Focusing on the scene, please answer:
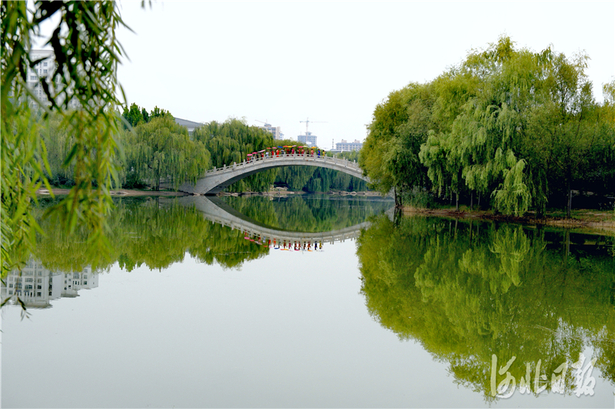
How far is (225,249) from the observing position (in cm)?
995

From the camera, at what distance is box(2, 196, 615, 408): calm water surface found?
3438mm

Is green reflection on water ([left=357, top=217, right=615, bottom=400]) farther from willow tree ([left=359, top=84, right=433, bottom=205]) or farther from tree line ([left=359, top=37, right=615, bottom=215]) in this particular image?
willow tree ([left=359, top=84, right=433, bottom=205])

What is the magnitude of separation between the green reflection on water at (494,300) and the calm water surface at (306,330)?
0.02 metres

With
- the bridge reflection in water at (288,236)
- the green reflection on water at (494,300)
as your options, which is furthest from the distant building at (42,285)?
the bridge reflection in water at (288,236)

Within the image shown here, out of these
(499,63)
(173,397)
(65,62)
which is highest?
(499,63)

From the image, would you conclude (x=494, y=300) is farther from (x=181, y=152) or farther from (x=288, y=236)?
(x=181, y=152)

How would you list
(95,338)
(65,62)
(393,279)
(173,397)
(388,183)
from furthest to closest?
1. (388,183)
2. (393,279)
3. (95,338)
4. (173,397)
5. (65,62)

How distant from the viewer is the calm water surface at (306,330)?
3.44 metres

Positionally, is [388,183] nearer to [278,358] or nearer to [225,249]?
[225,249]

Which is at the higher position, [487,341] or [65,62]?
[65,62]

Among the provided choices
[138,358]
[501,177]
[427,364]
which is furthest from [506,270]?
[501,177]

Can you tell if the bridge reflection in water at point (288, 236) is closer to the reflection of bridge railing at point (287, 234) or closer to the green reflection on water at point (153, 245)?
the reflection of bridge railing at point (287, 234)

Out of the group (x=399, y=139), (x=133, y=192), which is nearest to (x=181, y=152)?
(x=133, y=192)

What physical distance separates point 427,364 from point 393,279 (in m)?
3.19
